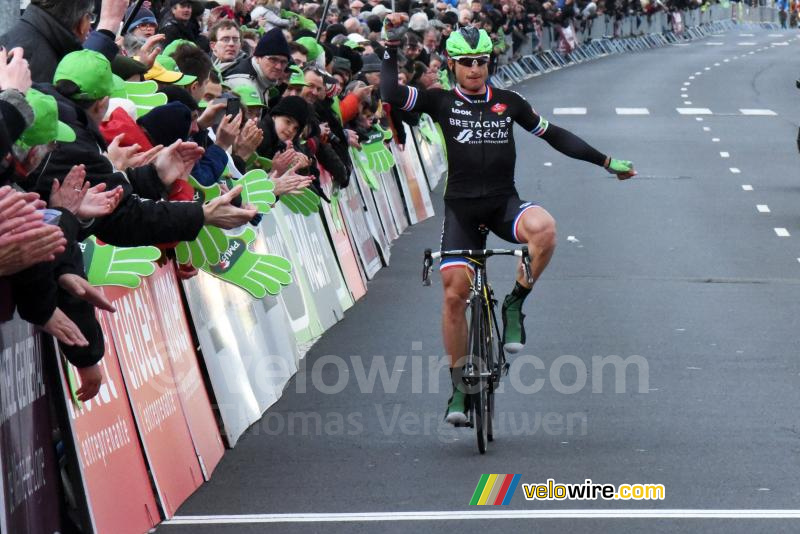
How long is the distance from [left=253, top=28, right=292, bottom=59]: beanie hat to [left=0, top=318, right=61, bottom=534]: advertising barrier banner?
21.8 feet

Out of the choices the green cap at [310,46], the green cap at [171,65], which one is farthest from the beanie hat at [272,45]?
the green cap at [310,46]

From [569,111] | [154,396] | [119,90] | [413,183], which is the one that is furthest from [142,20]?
[569,111]

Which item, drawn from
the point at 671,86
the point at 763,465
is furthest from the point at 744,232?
the point at 671,86

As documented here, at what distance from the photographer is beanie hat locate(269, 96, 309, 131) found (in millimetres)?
12898

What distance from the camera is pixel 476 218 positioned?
33.9 feet

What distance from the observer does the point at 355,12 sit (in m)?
27.4

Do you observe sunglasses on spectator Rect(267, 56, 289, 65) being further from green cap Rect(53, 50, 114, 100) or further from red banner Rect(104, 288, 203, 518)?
green cap Rect(53, 50, 114, 100)

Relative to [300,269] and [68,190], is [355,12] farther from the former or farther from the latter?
[68,190]

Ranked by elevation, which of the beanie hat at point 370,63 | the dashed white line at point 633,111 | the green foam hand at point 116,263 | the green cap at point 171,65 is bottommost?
the dashed white line at point 633,111

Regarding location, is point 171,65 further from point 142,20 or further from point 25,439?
point 25,439

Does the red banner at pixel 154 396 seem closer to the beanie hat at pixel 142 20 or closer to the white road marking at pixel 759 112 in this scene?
the beanie hat at pixel 142 20

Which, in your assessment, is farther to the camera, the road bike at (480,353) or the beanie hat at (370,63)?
the beanie hat at (370,63)

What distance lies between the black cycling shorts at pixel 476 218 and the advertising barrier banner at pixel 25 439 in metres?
3.80

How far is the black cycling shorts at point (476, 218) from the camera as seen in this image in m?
10.2
